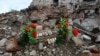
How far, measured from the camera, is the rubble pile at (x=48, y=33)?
10.3 m

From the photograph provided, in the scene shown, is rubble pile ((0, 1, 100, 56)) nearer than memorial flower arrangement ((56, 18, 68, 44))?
Yes

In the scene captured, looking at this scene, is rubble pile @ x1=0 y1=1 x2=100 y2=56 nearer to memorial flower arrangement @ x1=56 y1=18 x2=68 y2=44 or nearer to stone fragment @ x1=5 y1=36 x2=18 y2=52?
stone fragment @ x1=5 y1=36 x2=18 y2=52

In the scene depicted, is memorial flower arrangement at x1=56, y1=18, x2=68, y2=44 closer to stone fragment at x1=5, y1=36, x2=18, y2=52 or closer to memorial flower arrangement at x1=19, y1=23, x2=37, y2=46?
memorial flower arrangement at x1=19, y1=23, x2=37, y2=46

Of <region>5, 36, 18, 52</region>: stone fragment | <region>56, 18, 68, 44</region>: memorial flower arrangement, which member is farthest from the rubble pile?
<region>56, 18, 68, 44</region>: memorial flower arrangement

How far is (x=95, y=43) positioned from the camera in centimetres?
1118

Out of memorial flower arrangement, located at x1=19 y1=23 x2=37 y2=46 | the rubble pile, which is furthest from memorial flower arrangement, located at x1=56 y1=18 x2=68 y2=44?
memorial flower arrangement, located at x1=19 y1=23 x2=37 y2=46

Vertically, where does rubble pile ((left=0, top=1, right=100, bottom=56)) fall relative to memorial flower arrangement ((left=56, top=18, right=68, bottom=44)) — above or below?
below

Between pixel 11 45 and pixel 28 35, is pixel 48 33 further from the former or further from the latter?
pixel 11 45

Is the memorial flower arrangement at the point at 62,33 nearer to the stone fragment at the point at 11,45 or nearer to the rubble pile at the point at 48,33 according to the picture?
the rubble pile at the point at 48,33

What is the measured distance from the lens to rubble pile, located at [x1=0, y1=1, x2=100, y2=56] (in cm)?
1033

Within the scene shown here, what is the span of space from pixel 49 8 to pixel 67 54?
13.3 feet

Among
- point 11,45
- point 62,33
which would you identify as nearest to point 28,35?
point 11,45

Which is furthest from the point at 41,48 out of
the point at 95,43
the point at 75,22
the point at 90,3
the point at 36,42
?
the point at 90,3

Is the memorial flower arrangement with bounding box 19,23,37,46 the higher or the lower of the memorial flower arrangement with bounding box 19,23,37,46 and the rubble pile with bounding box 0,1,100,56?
the higher
